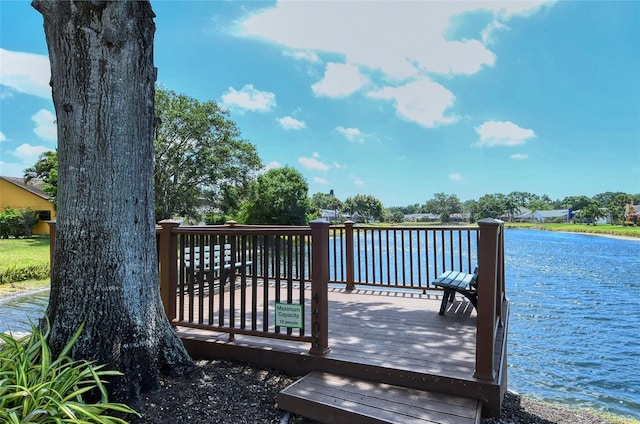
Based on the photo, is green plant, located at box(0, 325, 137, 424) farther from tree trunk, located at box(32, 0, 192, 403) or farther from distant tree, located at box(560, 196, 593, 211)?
distant tree, located at box(560, 196, 593, 211)

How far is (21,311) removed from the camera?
22.3ft

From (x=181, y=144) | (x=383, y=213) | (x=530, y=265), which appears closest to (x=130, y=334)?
(x=530, y=265)

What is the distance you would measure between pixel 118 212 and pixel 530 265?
17.2m

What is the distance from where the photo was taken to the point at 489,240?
240cm

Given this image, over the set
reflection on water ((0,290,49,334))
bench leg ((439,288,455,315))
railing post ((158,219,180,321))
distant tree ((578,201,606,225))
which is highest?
distant tree ((578,201,606,225))

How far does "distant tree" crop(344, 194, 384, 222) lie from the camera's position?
74125mm

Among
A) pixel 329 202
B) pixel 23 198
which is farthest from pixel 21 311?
pixel 329 202

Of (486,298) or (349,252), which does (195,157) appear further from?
(486,298)

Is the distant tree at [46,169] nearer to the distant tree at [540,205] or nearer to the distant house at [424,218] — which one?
the distant house at [424,218]

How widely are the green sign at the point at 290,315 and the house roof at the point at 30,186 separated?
28315 millimetres

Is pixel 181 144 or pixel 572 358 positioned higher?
pixel 181 144

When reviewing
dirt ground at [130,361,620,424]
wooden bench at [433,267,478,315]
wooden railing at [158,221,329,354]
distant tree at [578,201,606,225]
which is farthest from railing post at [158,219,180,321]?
distant tree at [578,201,606,225]

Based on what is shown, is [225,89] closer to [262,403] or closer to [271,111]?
[271,111]

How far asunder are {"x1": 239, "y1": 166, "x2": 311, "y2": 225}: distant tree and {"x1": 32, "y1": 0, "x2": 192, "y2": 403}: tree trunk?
23295 millimetres
